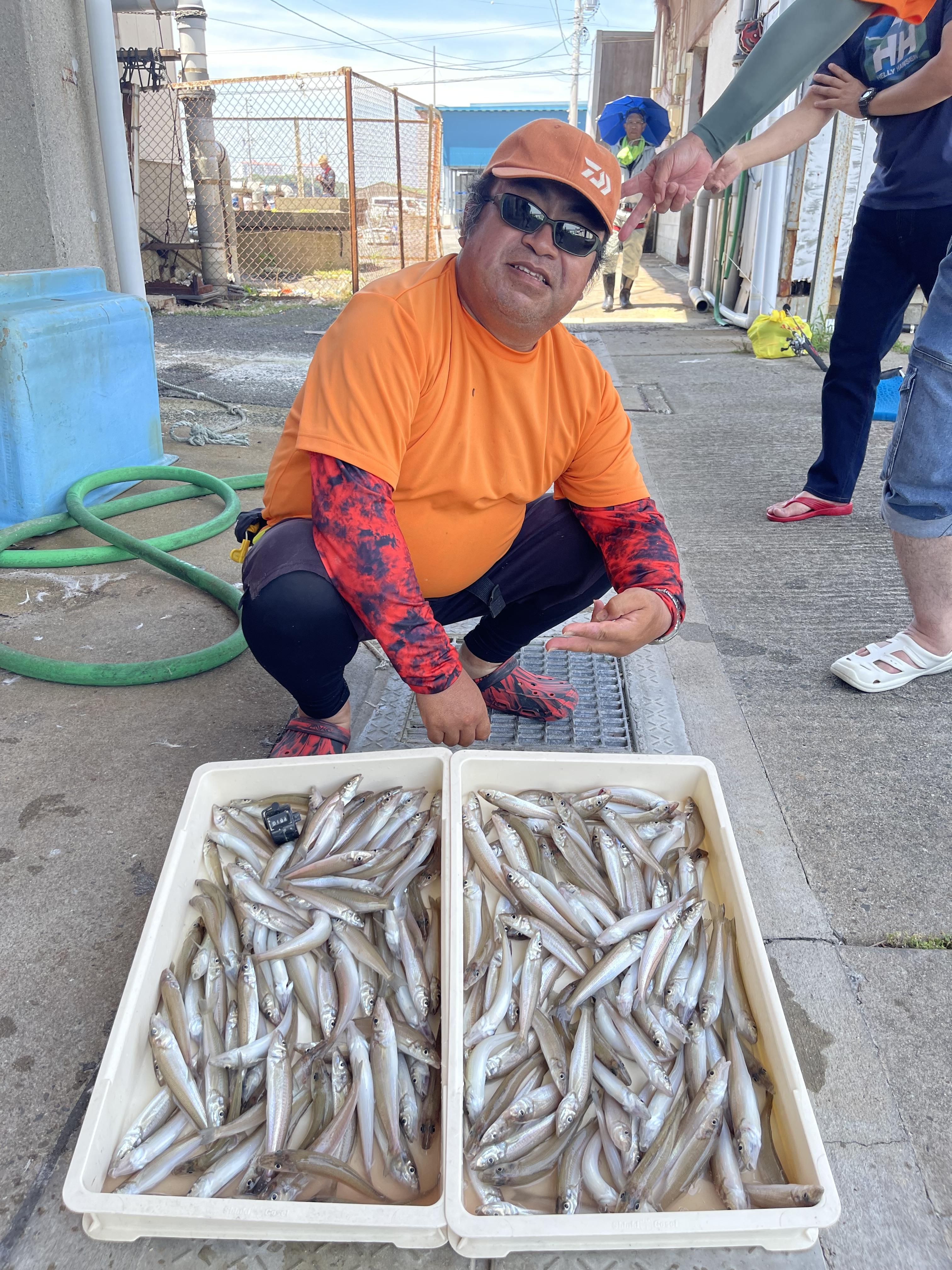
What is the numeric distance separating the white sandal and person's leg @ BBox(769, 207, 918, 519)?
138 cm

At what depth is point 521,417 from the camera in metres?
2.08

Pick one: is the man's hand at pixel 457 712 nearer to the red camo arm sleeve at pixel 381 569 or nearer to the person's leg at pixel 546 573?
the red camo arm sleeve at pixel 381 569

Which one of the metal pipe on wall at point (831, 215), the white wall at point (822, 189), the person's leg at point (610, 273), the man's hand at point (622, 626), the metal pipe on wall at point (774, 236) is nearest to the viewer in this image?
the man's hand at point (622, 626)

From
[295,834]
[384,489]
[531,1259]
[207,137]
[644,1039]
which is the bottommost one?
[531,1259]

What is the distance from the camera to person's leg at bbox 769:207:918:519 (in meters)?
3.51

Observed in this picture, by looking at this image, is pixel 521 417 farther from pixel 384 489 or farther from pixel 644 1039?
pixel 644 1039

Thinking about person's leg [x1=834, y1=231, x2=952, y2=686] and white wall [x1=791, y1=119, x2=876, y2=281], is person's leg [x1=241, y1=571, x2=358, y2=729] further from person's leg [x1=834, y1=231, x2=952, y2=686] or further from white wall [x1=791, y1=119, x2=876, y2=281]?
white wall [x1=791, y1=119, x2=876, y2=281]

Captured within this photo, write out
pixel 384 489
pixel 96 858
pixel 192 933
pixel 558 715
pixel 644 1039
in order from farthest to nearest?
pixel 558 715 → pixel 96 858 → pixel 384 489 → pixel 192 933 → pixel 644 1039

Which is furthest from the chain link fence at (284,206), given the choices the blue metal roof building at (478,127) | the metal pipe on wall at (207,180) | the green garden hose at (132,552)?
the blue metal roof building at (478,127)

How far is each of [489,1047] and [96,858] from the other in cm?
105

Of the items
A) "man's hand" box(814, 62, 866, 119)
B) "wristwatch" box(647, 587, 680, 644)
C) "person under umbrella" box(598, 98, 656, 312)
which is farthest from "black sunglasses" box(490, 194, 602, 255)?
"person under umbrella" box(598, 98, 656, 312)

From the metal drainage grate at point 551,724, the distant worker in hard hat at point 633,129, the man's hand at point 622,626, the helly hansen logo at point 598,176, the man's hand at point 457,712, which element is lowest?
the metal drainage grate at point 551,724

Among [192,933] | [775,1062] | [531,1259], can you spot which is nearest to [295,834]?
[192,933]

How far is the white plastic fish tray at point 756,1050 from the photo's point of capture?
3.85ft
